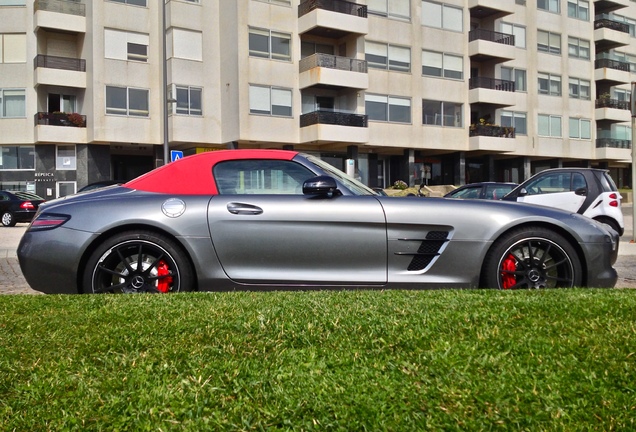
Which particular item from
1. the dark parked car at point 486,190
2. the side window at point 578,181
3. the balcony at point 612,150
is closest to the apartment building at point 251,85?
the balcony at point 612,150

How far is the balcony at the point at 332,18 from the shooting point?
34.4 meters

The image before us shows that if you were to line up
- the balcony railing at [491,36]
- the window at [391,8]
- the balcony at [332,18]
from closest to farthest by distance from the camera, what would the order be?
the balcony at [332,18], the window at [391,8], the balcony railing at [491,36]

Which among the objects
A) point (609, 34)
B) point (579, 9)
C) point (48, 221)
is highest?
point (579, 9)

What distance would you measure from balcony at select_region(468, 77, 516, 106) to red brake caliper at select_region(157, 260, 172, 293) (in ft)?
125

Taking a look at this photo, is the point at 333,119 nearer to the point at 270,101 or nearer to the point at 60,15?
the point at 270,101

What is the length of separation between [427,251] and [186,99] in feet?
97.4

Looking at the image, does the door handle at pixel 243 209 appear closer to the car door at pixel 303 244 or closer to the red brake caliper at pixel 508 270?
the car door at pixel 303 244

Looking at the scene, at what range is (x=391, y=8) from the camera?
3816 centimetres

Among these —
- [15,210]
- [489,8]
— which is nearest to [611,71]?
[489,8]

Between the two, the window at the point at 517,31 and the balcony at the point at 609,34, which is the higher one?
the balcony at the point at 609,34

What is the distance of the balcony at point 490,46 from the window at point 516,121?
11.8 ft

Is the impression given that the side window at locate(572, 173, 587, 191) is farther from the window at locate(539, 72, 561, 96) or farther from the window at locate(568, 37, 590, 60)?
the window at locate(568, 37, 590, 60)

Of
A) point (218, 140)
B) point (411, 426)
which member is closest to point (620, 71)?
point (218, 140)

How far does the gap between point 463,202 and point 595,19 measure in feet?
173
